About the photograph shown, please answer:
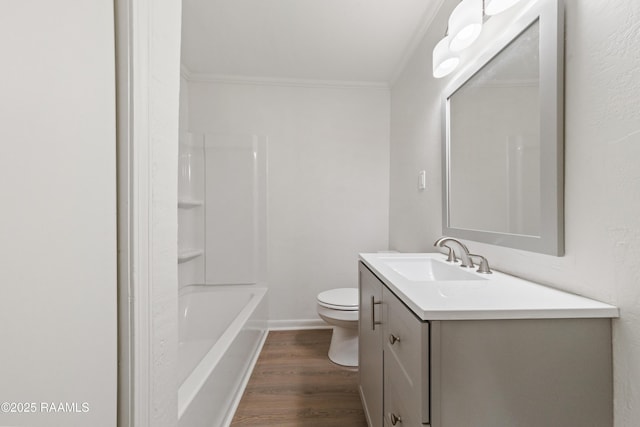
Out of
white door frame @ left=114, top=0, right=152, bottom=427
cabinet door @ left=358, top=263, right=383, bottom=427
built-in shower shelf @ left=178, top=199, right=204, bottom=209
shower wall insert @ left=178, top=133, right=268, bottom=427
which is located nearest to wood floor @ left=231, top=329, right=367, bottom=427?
cabinet door @ left=358, top=263, right=383, bottom=427

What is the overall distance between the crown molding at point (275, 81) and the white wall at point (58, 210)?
195cm

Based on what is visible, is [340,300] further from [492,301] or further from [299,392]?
[492,301]

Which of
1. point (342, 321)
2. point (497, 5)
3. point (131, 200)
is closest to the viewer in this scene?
point (131, 200)

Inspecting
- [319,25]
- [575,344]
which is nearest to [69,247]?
[575,344]

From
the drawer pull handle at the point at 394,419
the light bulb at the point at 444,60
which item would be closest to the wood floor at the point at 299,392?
the drawer pull handle at the point at 394,419

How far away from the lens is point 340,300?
1.73m

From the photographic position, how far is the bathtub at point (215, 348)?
0.99 meters

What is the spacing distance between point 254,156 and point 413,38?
1.51m

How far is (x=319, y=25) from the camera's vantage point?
5.32 ft

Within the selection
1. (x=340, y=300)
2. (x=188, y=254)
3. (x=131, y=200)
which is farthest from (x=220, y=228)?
(x=131, y=200)

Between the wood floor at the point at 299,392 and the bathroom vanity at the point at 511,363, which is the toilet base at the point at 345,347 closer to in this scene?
the wood floor at the point at 299,392

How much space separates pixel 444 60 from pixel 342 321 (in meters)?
1.59

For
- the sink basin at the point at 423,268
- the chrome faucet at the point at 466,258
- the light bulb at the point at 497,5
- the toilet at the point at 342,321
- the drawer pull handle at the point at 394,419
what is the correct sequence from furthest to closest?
the toilet at the point at 342,321 < the sink basin at the point at 423,268 < the chrome faucet at the point at 466,258 < the light bulb at the point at 497,5 < the drawer pull handle at the point at 394,419

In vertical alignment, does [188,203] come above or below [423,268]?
above
